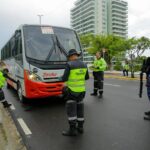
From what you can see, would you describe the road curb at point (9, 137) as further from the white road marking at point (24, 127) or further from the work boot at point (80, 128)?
the work boot at point (80, 128)

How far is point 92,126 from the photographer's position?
6.74m

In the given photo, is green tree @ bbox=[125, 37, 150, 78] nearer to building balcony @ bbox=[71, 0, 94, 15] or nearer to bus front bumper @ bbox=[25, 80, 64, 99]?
bus front bumper @ bbox=[25, 80, 64, 99]

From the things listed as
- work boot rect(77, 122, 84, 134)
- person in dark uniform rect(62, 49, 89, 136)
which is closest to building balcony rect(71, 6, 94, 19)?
person in dark uniform rect(62, 49, 89, 136)

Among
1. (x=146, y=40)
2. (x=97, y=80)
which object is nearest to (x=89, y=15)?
(x=146, y=40)

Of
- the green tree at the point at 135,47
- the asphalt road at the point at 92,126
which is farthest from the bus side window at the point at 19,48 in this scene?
the green tree at the point at 135,47

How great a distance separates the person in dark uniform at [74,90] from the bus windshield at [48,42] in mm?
3364

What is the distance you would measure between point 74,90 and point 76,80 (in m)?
0.22

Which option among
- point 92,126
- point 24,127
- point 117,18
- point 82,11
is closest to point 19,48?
point 24,127

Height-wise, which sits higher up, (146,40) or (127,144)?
(146,40)

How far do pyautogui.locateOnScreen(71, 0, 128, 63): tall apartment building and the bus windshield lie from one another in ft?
416

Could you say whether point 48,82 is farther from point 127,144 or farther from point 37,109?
point 127,144

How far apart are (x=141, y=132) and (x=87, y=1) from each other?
147 meters

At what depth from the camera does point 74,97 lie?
20.3 feet

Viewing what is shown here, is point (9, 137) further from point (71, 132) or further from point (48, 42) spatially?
point (48, 42)
